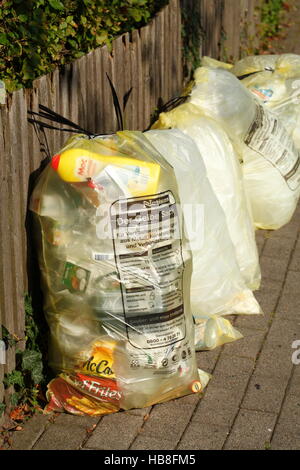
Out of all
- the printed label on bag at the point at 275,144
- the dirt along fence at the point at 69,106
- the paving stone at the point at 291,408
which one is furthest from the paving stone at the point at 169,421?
the printed label on bag at the point at 275,144

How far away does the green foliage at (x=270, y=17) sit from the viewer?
968 centimetres

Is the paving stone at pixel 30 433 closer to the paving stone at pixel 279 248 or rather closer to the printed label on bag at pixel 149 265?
the printed label on bag at pixel 149 265

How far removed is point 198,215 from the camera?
4703mm

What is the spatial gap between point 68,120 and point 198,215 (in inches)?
36.2

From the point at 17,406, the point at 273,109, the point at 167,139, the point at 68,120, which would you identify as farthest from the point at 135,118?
the point at 17,406

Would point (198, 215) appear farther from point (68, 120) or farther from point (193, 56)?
point (193, 56)

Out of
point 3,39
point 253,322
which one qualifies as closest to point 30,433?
point 253,322

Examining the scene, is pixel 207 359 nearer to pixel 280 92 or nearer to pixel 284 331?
pixel 284 331

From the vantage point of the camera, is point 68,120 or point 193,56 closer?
point 68,120

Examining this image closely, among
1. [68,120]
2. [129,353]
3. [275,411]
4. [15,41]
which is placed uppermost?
[15,41]

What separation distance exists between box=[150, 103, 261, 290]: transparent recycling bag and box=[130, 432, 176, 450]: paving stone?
1523mm

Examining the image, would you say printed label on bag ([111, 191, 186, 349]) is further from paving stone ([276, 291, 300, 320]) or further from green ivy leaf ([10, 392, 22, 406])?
paving stone ([276, 291, 300, 320])

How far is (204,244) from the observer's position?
Answer: 473 centimetres
